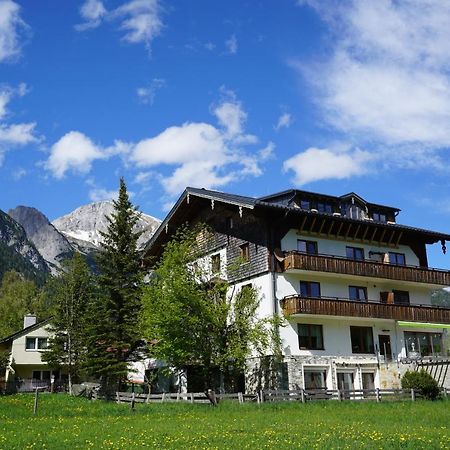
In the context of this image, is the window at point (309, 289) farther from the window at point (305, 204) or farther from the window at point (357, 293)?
the window at point (305, 204)

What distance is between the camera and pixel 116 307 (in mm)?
40812

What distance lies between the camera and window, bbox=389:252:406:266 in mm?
43969

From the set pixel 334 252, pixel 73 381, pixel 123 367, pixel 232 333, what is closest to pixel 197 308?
pixel 232 333

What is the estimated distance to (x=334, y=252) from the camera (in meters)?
40.9

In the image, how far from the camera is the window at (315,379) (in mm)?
36719

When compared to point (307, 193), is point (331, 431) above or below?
below

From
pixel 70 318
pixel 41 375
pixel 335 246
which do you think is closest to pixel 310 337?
pixel 335 246

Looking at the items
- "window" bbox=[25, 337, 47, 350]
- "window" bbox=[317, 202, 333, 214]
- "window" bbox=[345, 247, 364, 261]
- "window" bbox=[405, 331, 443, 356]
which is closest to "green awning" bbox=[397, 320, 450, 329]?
"window" bbox=[405, 331, 443, 356]

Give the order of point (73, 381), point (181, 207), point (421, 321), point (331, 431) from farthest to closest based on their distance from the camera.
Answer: point (73, 381) → point (181, 207) → point (421, 321) → point (331, 431)

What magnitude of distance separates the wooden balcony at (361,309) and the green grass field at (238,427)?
7538 millimetres

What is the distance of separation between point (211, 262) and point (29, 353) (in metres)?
25.5

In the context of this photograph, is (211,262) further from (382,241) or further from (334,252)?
(382,241)

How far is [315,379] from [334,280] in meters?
6.76

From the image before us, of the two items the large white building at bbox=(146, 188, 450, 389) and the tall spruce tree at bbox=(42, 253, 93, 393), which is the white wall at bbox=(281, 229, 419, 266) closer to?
the large white building at bbox=(146, 188, 450, 389)
